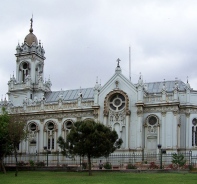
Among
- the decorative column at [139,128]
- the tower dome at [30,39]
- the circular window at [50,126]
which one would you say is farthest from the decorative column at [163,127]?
the tower dome at [30,39]

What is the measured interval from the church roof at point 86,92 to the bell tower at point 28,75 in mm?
2034

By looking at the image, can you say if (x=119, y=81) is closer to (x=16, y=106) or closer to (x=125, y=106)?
(x=125, y=106)

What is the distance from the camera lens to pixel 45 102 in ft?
262

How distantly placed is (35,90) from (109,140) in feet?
138

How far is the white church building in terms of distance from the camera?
223 feet

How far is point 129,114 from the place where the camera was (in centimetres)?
6944

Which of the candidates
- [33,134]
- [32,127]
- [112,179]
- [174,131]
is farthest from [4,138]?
[174,131]

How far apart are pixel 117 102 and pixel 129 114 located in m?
3.37

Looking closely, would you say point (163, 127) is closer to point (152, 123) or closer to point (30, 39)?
point (152, 123)

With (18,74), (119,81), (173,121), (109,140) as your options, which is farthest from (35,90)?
(109,140)

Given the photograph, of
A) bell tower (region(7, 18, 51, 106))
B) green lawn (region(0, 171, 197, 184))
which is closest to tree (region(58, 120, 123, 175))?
green lawn (region(0, 171, 197, 184))

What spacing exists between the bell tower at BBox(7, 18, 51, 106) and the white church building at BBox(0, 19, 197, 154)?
11.6ft

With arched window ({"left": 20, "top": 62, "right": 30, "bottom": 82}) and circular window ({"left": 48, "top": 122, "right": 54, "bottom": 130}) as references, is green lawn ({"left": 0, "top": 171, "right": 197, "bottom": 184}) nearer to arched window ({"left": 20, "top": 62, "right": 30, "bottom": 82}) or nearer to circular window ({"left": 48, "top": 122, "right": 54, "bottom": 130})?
circular window ({"left": 48, "top": 122, "right": 54, "bottom": 130})

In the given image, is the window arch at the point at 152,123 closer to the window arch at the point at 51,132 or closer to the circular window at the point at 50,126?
the window arch at the point at 51,132
